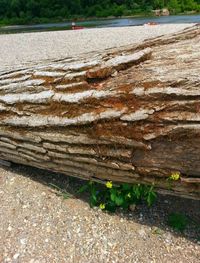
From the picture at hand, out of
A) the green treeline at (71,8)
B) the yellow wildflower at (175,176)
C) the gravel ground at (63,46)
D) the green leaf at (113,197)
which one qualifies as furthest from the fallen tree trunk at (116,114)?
the green treeline at (71,8)

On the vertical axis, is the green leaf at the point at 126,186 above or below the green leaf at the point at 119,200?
above

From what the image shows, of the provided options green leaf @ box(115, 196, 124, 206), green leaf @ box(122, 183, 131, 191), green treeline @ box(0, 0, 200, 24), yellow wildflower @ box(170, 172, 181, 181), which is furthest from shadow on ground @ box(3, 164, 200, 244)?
green treeline @ box(0, 0, 200, 24)

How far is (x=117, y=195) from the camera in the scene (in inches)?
100

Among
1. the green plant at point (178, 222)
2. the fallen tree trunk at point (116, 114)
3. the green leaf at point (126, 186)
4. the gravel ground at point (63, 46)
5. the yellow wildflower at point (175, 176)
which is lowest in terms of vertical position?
the gravel ground at point (63, 46)

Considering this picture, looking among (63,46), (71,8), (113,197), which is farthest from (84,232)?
(71,8)

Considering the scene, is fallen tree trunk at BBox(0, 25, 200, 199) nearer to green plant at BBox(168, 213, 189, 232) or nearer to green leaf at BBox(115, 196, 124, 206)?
green leaf at BBox(115, 196, 124, 206)

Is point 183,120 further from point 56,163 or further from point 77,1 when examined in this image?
point 77,1

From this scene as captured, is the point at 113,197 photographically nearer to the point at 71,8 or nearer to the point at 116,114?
the point at 116,114

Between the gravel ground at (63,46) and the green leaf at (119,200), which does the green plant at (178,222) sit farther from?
the gravel ground at (63,46)

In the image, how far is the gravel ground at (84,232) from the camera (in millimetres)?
2301

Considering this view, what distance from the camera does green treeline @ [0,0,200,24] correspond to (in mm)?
52531

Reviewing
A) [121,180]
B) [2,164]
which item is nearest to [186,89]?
[121,180]

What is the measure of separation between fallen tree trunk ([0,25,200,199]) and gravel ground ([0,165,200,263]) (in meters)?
0.29

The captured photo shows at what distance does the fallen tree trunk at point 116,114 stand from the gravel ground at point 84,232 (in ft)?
0.94
